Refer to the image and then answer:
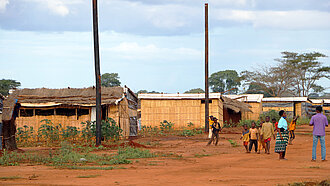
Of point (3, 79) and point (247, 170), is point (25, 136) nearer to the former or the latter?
point (247, 170)

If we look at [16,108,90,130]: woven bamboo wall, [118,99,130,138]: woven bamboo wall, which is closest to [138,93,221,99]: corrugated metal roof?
[118,99,130,138]: woven bamboo wall

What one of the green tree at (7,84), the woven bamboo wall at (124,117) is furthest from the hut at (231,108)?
the green tree at (7,84)

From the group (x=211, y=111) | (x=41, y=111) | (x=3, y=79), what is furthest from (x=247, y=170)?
(x=3, y=79)

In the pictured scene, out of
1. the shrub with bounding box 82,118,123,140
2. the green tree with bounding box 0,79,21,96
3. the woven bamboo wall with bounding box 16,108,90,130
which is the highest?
the green tree with bounding box 0,79,21,96

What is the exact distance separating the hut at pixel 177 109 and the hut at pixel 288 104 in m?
15.0

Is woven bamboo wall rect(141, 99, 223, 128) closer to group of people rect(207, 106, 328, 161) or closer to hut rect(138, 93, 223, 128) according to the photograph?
hut rect(138, 93, 223, 128)

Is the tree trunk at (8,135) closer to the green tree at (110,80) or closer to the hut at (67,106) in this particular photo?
the hut at (67,106)

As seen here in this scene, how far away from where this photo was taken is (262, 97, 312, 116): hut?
43969 mm

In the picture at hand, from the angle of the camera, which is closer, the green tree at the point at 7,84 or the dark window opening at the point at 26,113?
the dark window opening at the point at 26,113

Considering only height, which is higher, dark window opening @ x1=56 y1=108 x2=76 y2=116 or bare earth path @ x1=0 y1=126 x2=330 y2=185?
dark window opening @ x1=56 y1=108 x2=76 y2=116

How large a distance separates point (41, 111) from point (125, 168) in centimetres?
1378

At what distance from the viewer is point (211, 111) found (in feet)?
101

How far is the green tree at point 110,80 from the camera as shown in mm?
70875

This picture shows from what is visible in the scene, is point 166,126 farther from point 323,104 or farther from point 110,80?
point 110,80
